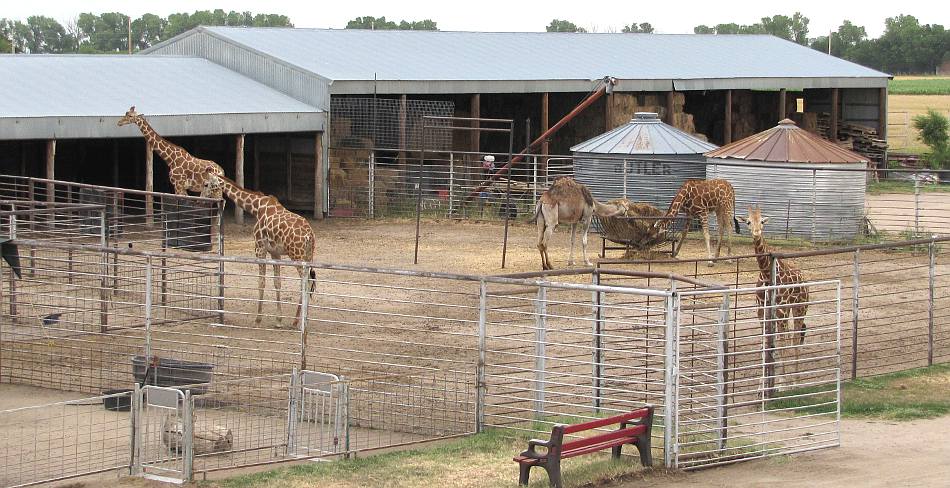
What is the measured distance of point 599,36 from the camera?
151ft

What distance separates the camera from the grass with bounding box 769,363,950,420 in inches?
533

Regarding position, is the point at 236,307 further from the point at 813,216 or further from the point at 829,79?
the point at 829,79

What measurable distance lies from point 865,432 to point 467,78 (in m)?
23.3

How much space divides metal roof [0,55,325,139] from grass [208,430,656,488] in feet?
53.4

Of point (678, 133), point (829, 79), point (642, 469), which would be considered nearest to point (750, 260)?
point (678, 133)

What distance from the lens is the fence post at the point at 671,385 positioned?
10.8 metres

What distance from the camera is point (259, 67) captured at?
3369 cm

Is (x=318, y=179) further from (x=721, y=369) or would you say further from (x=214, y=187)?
(x=721, y=369)

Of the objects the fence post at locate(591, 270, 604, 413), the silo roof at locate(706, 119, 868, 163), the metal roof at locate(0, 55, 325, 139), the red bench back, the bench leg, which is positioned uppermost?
the metal roof at locate(0, 55, 325, 139)

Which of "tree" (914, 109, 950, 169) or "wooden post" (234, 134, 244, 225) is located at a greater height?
"tree" (914, 109, 950, 169)

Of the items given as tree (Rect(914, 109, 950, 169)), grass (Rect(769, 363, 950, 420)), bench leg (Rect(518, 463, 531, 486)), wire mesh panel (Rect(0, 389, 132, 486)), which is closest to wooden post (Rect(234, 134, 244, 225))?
wire mesh panel (Rect(0, 389, 132, 486))

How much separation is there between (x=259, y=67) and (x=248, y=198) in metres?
14.5

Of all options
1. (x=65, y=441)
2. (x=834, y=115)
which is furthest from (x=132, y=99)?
(x=834, y=115)

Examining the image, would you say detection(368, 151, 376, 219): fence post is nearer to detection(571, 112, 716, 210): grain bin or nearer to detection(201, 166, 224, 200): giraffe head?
detection(571, 112, 716, 210): grain bin
